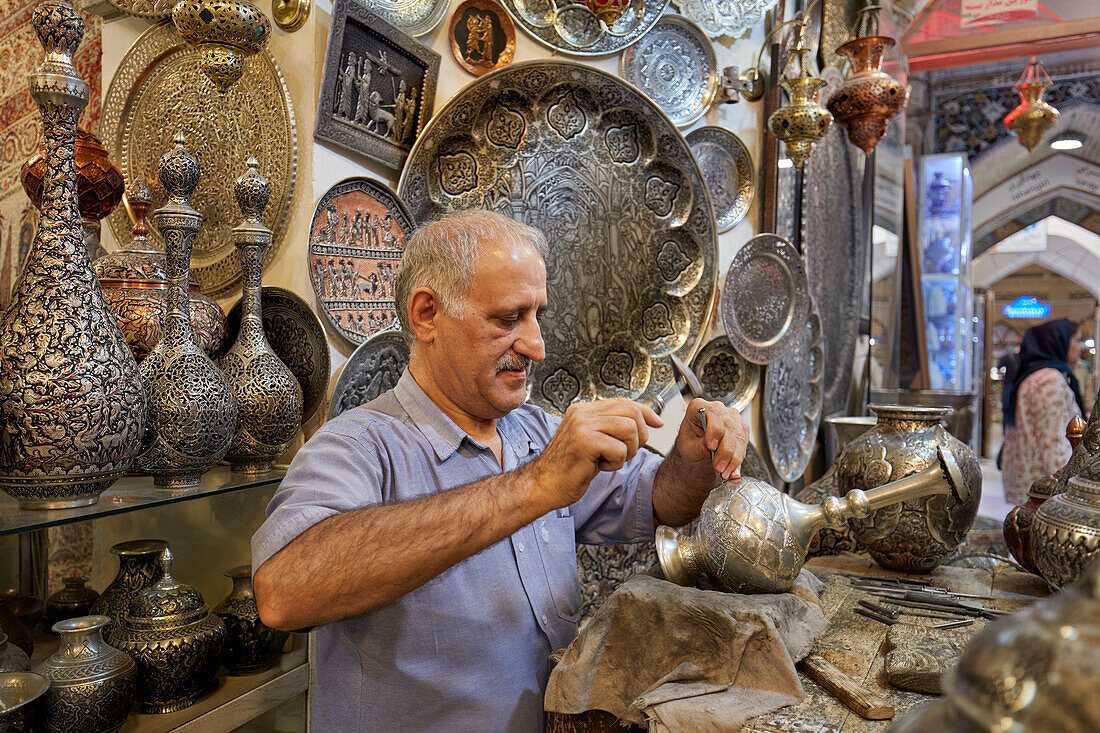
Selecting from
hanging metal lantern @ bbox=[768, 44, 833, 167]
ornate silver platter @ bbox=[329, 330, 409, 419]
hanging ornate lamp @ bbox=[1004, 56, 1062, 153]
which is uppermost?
hanging ornate lamp @ bbox=[1004, 56, 1062, 153]

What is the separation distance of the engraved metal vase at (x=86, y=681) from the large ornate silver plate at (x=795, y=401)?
2977mm

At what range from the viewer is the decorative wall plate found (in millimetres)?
2086

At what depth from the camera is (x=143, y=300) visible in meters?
1.87

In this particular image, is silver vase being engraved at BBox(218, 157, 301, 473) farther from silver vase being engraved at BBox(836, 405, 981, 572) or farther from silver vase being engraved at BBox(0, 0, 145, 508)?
silver vase being engraved at BBox(836, 405, 981, 572)

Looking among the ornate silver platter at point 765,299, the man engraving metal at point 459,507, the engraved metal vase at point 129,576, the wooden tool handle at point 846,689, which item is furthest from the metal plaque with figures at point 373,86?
the wooden tool handle at point 846,689

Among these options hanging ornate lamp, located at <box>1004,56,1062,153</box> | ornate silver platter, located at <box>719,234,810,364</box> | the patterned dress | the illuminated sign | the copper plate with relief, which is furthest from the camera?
the illuminated sign

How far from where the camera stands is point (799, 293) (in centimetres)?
382

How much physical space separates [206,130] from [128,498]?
1.17m

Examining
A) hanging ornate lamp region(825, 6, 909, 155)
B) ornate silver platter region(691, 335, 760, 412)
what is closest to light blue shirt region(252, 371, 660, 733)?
ornate silver platter region(691, 335, 760, 412)

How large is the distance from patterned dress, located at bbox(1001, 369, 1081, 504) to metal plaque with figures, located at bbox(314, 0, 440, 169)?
5.28 metres

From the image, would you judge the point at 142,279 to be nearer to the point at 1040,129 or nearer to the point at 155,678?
the point at 155,678

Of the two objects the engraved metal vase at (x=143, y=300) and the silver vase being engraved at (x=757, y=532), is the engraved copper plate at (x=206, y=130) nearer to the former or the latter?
the engraved metal vase at (x=143, y=300)

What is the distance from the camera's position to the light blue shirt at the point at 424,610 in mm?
1434

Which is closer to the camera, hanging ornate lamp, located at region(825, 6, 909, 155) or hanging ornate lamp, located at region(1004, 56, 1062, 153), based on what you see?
hanging ornate lamp, located at region(825, 6, 909, 155)
